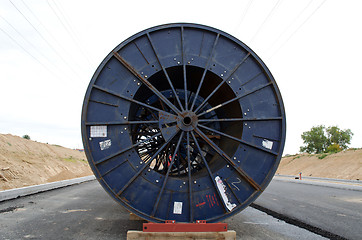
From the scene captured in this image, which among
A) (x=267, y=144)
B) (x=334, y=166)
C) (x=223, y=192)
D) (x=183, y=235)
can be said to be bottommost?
(x=183, y=235)

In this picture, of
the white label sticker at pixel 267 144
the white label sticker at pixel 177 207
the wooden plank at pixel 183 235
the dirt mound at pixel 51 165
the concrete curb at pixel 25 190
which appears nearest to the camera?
the wooden plank at pixel 183 235

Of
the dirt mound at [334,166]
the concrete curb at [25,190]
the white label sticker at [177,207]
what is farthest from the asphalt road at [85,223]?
the dirt mound at [334,166]

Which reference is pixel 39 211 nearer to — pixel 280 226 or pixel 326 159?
pixel 280 226

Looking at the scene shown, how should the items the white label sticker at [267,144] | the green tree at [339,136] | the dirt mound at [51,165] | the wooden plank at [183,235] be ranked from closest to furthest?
the wooden plank at [183,235] → the white label sticker at [267,144] → the dirt mound at [51,165] → the green tree at [339,136]

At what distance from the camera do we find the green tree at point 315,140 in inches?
2692

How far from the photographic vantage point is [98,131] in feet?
14.5

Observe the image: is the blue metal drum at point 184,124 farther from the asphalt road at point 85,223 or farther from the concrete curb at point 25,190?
the concrete curb at point 25,190

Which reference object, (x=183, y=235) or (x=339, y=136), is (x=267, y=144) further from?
(x=339, y=136)

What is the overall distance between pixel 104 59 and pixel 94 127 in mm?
1171

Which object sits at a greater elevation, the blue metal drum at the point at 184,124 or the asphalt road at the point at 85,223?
the blue metal drum at the point at 184,124

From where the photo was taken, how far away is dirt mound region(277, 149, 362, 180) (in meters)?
28.6

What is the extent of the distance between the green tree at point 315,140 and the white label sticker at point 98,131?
242 ft

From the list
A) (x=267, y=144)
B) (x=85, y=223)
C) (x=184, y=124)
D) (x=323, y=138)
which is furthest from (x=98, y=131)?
(x=323, y=138)

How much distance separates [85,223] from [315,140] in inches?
2918
